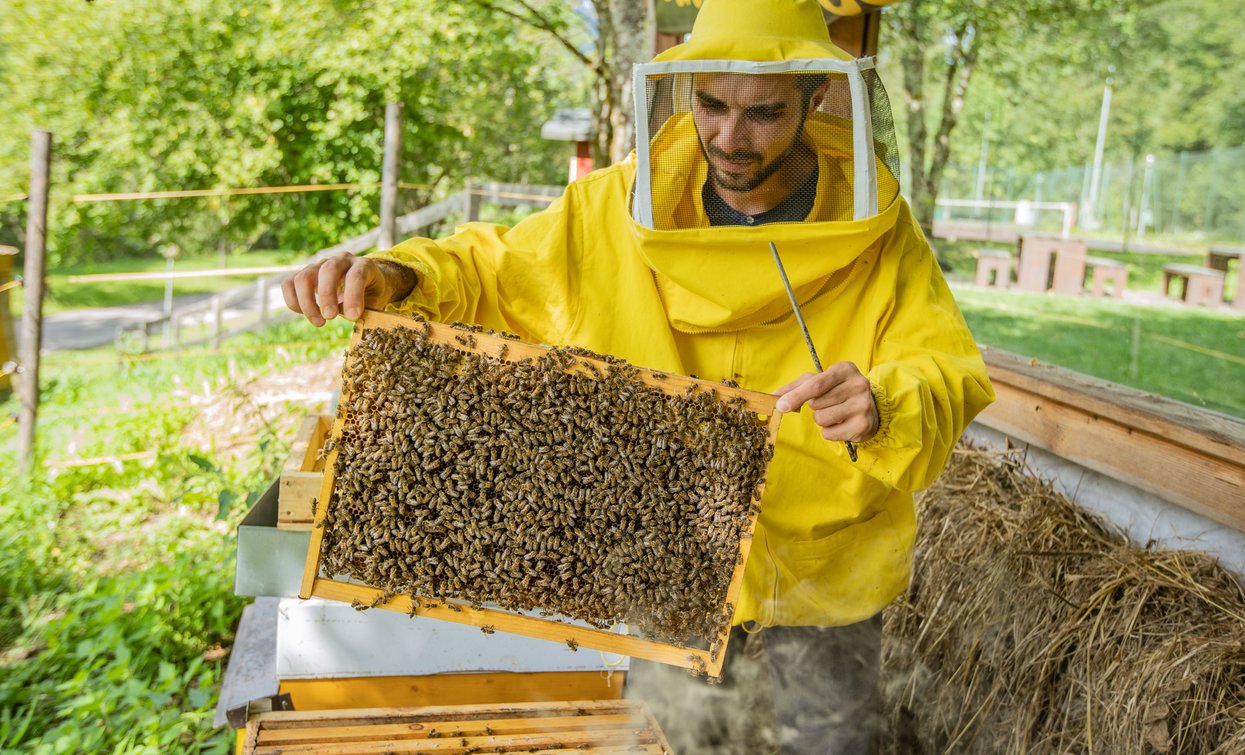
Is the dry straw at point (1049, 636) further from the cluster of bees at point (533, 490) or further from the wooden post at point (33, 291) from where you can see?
the wooden post at point (33, 291)

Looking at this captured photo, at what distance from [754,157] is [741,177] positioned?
0.06 meters

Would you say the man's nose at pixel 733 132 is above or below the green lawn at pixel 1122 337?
above

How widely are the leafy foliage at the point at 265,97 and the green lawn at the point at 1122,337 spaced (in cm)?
877

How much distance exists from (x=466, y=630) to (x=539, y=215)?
4.44ft

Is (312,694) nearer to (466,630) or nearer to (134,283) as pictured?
(466,630)

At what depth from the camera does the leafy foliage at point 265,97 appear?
14.2 meters

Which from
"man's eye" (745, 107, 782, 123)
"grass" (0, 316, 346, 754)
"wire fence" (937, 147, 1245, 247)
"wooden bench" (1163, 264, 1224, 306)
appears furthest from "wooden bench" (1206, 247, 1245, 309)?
"man's eye" (745, 107, 782, 123)

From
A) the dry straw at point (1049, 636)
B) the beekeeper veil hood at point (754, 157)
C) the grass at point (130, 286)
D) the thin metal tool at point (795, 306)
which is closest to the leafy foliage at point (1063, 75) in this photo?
the dry straw at point (1049, 636)

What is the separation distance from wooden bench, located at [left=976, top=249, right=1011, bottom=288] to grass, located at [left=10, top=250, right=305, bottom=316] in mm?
18853

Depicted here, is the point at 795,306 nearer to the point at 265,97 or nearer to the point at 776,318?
the point at 776,318

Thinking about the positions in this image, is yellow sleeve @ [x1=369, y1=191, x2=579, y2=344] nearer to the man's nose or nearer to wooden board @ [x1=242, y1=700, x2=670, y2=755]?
the man's nose

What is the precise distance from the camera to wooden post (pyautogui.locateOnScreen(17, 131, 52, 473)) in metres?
6.27

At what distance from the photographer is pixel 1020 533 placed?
357cm

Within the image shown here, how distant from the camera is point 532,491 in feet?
6.82
